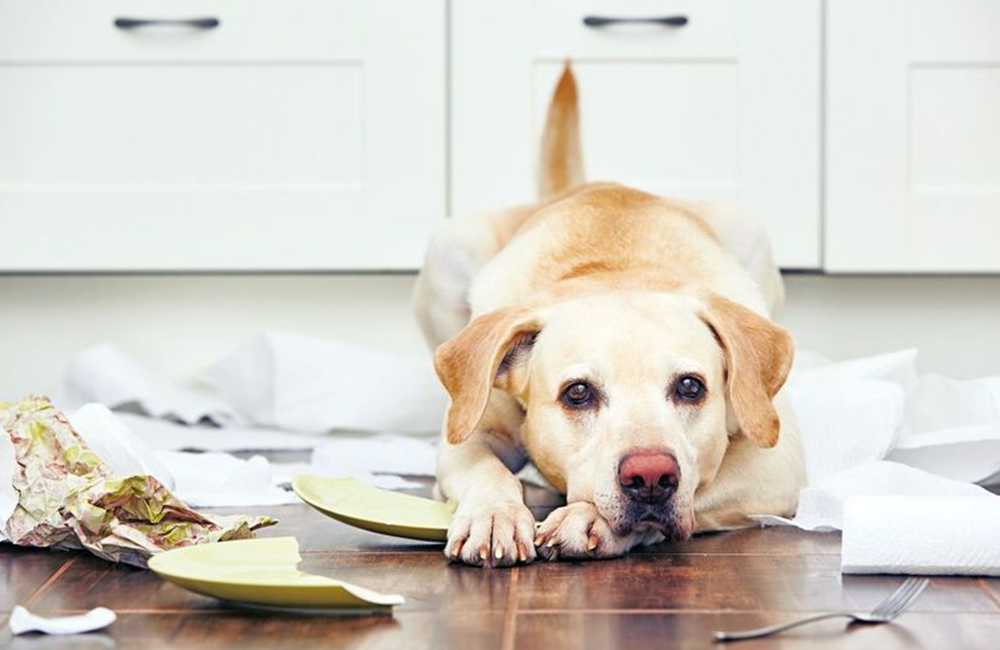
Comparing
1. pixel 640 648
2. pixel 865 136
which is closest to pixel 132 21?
pixel 865 136

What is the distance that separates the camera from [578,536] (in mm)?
1906

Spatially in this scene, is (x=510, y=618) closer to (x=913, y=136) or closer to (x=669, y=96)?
(x=669, y=96)

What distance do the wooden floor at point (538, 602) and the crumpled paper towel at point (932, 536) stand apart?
0.07 ft

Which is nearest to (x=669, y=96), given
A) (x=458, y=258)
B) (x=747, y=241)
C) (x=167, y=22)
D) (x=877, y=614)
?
(x=747, y=241)

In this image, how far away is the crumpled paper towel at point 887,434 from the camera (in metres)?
2.22

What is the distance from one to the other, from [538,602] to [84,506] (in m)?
0.60

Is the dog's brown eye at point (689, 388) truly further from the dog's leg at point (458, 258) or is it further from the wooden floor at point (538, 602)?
the dog's leg at point (458, 258)

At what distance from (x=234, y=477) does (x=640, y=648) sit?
3.93ft

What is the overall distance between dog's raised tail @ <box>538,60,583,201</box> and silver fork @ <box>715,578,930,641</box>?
65.2 inches

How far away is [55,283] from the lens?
148 inches

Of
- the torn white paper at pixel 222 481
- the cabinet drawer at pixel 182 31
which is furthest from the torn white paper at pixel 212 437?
the cabinet drawer at pixel 182 31

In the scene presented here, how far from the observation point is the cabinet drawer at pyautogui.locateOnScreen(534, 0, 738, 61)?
11.5 feet

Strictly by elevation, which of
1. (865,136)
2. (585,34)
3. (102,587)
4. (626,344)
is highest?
(585,34)

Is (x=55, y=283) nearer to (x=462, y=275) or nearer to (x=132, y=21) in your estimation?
(x=132, y=21)
